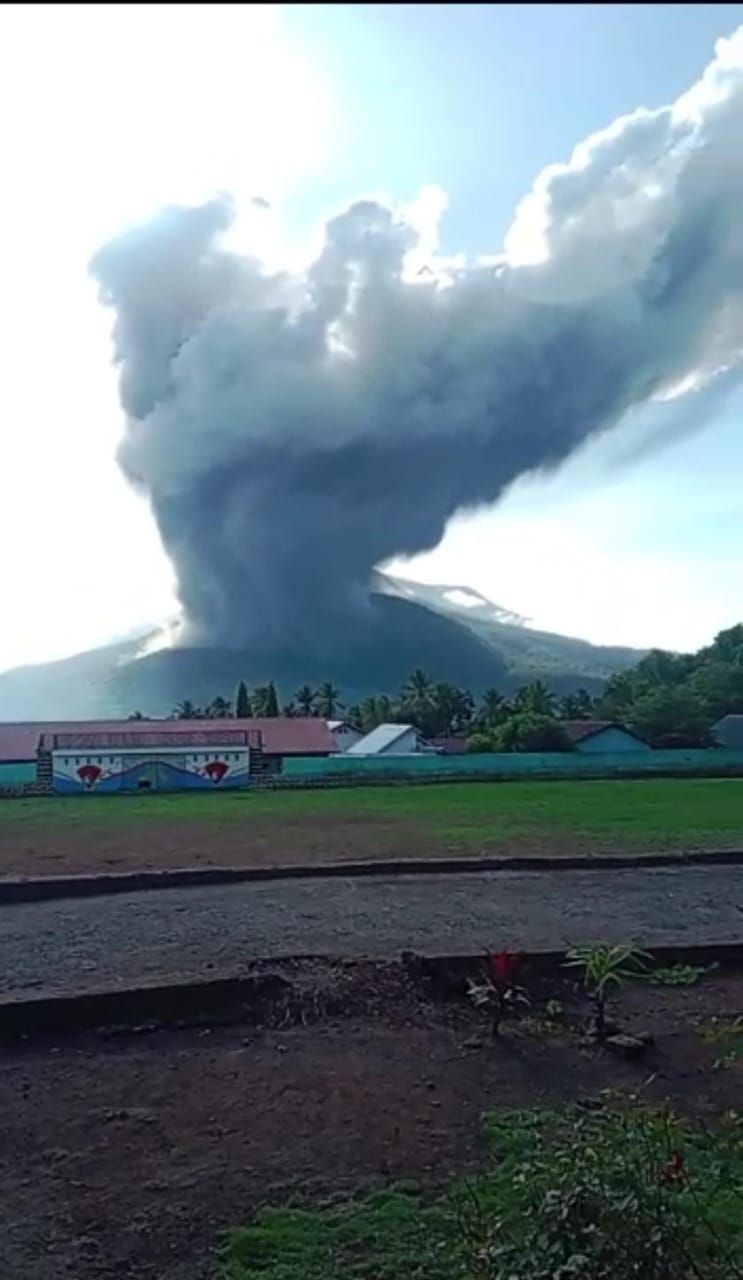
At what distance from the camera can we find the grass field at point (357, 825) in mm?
15094

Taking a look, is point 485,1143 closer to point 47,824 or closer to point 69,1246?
point 69,1246

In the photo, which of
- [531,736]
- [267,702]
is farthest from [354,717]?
[531,736]

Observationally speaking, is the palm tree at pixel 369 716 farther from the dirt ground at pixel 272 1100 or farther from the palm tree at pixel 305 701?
the dirt ground at pixel 272 1100

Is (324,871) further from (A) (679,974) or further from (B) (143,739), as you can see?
(B) (143,739)

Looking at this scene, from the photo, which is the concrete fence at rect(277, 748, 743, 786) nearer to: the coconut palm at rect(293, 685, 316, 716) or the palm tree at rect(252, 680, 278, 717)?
the palm tree at rect(252, 680, 278, 717)

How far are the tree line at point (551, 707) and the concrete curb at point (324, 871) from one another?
83.7 feet

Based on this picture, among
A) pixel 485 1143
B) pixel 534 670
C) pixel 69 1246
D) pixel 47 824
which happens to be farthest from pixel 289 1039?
pixel 534 670

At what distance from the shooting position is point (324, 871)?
13.2m

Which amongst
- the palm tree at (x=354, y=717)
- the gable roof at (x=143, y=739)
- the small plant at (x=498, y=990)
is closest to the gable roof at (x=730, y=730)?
the palm tree at (x=354, y=717)

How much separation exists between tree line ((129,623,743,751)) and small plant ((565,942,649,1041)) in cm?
3136

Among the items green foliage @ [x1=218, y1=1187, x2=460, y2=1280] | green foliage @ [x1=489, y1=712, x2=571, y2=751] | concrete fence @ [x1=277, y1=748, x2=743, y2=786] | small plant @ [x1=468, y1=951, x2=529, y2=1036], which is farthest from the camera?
green foliage @ [x1=489, y1=712, x2=571, y2=751]

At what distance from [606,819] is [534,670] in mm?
125264

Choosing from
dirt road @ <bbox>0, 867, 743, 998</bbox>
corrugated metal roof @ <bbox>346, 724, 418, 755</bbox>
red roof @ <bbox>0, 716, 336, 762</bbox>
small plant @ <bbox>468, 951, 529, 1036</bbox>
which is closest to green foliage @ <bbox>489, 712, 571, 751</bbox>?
corrugated metal roof @ <bbox>346, 724, 418, 755</bbox>

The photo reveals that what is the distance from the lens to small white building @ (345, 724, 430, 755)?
42713 mm
